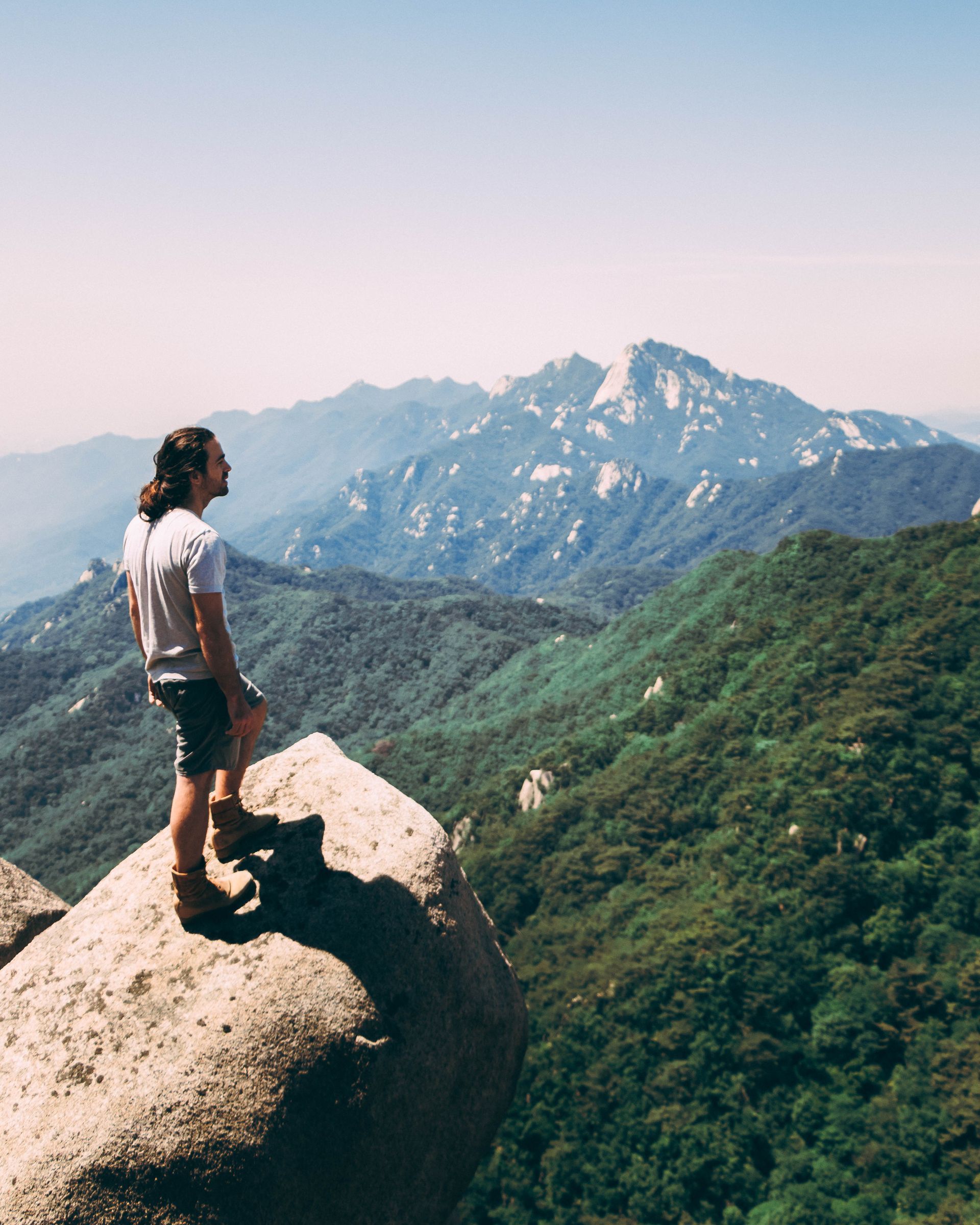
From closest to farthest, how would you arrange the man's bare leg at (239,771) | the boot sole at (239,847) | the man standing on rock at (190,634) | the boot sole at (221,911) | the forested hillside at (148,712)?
the man standing on rock at (190,634) < the boot sole at (221,911) < the man's bare leg at (239,771) < the boot sole at (239,847) < the forested hillside at (148,712)

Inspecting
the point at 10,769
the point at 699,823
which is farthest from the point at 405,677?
the point at 699,823

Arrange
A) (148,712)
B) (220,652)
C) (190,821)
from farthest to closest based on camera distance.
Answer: (148,712) → (190,821) → (220,652)

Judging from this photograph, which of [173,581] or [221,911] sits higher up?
[173,581]

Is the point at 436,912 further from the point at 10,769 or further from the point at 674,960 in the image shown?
the point at 10,769

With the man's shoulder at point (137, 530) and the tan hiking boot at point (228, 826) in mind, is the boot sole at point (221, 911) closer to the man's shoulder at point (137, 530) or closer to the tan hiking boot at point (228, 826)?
the tan hiking boot at point (228, 826)

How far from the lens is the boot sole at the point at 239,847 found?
287 inches

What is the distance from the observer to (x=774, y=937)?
4456cm

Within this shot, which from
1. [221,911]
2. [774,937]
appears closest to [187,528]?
[221,911]

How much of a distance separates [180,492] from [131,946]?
4.68 metres

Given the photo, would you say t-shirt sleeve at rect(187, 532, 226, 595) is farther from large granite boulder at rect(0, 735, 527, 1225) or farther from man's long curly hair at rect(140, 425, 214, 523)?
large granite boulder at rect(0, 735, 527, 1225)

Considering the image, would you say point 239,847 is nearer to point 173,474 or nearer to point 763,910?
point 173,474

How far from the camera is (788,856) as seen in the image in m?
49.0

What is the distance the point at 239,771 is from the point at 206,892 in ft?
4.00

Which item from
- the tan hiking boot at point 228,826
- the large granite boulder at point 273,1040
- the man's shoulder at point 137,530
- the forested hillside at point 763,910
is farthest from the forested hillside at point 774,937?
the man's shoulder at point 137,530
